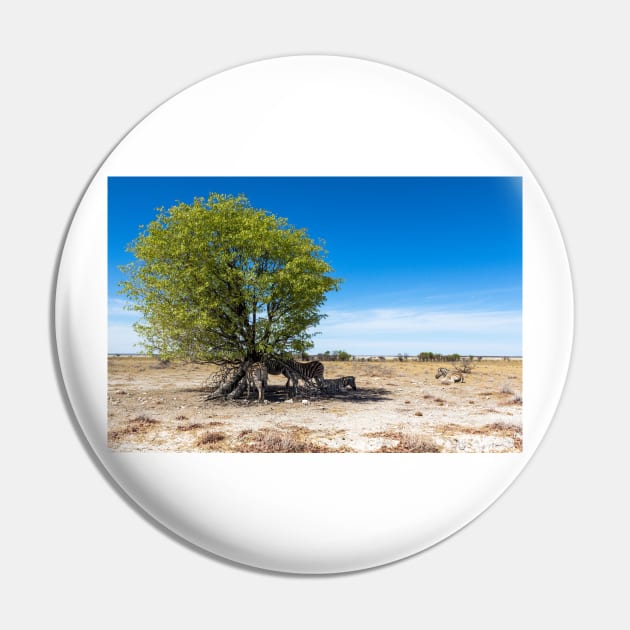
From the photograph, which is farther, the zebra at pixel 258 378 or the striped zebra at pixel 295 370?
the zebra at pixel 258 378

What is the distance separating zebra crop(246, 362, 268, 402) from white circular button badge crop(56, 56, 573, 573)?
40cm

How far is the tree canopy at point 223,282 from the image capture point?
450cm

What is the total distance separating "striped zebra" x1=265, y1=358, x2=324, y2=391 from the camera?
459 cm

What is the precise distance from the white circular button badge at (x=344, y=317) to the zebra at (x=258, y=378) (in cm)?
40

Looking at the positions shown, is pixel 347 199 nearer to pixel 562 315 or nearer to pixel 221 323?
pixel 221 323

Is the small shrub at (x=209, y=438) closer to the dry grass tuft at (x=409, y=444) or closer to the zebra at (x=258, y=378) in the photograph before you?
the zebra at (x=258, y=378)

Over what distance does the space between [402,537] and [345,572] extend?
698mm

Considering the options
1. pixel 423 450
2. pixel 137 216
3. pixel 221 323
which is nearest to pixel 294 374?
pixel 221 323

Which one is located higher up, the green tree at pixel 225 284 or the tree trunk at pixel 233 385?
the green tree at pixel 225 284

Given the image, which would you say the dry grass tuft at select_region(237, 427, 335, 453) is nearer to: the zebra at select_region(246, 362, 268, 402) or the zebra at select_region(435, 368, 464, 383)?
the zebra at select_region(246, 362, 268, 402)

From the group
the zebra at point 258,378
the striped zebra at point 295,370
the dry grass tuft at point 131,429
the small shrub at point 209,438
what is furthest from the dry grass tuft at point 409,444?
the dry grass tuft at point 131,429

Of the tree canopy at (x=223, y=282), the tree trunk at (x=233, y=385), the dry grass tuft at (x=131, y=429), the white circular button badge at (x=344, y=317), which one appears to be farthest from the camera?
the tree trunk at (x=233, y=385)

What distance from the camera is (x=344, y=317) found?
4.32 metres
